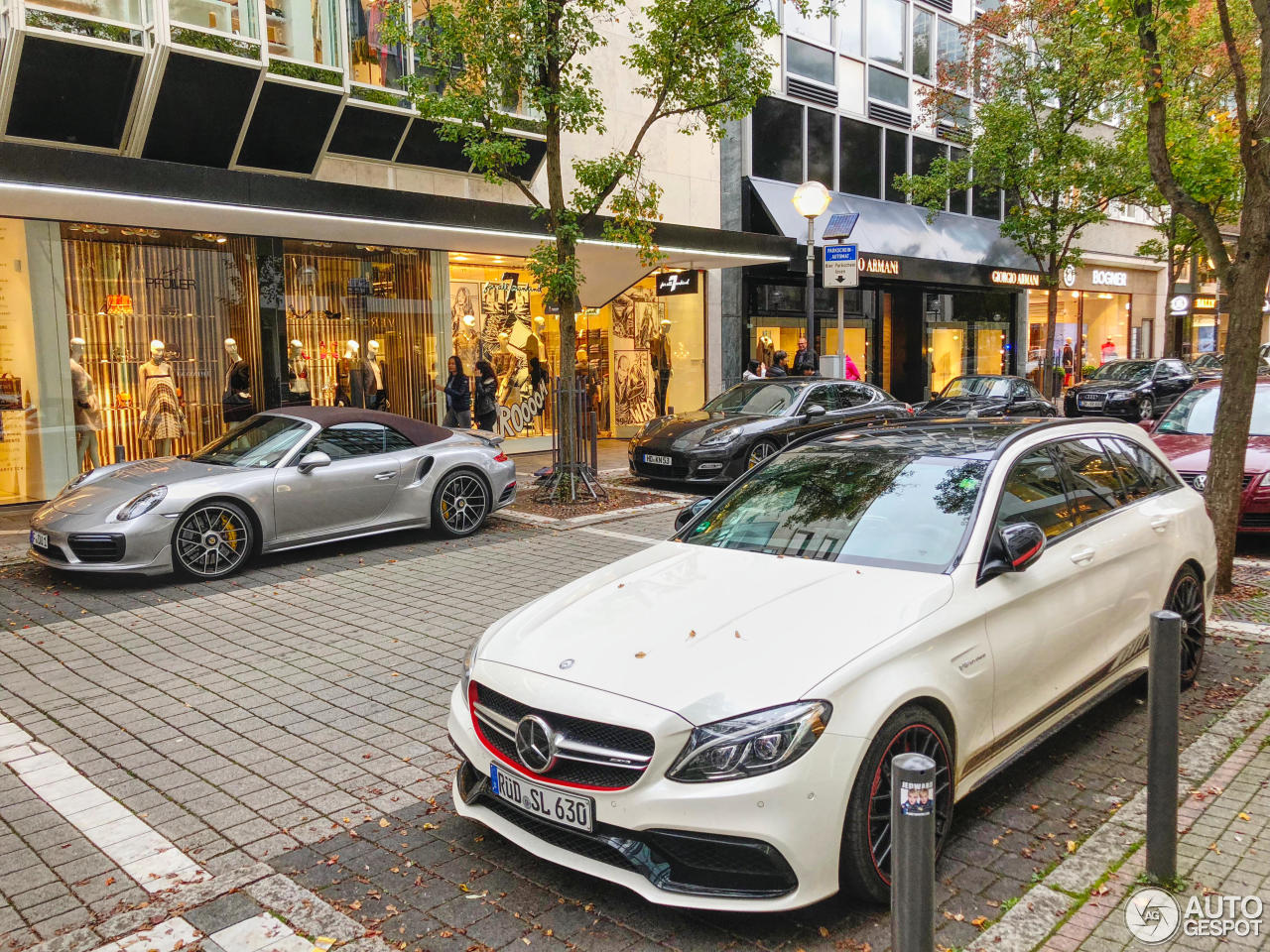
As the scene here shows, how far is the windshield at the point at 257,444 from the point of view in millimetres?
8938

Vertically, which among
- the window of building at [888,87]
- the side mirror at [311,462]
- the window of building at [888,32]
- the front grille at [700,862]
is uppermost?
the window of building at [888,32]

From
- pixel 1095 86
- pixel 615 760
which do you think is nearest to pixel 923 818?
pixel 615 760

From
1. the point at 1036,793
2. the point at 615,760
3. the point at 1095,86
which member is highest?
the point at 1095,86

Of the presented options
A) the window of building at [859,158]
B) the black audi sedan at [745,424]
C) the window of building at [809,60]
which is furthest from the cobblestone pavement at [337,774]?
the window of building at [859,158]

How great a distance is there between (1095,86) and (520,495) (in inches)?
684

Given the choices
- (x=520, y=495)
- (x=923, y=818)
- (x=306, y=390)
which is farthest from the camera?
(x=306, y=390)

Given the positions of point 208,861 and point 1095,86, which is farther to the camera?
point 1095,86

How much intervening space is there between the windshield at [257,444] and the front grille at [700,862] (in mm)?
6801

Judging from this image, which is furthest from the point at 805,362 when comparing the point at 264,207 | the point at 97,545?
the point at 97,545

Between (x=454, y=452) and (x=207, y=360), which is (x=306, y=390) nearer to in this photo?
(x=207, y=360)

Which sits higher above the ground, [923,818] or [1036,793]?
[923,818]

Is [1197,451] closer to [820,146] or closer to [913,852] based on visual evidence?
[913,852]

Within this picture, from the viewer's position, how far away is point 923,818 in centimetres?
239

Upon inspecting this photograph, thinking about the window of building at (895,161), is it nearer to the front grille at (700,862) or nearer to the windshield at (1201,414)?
the windshield at (1201,414)
